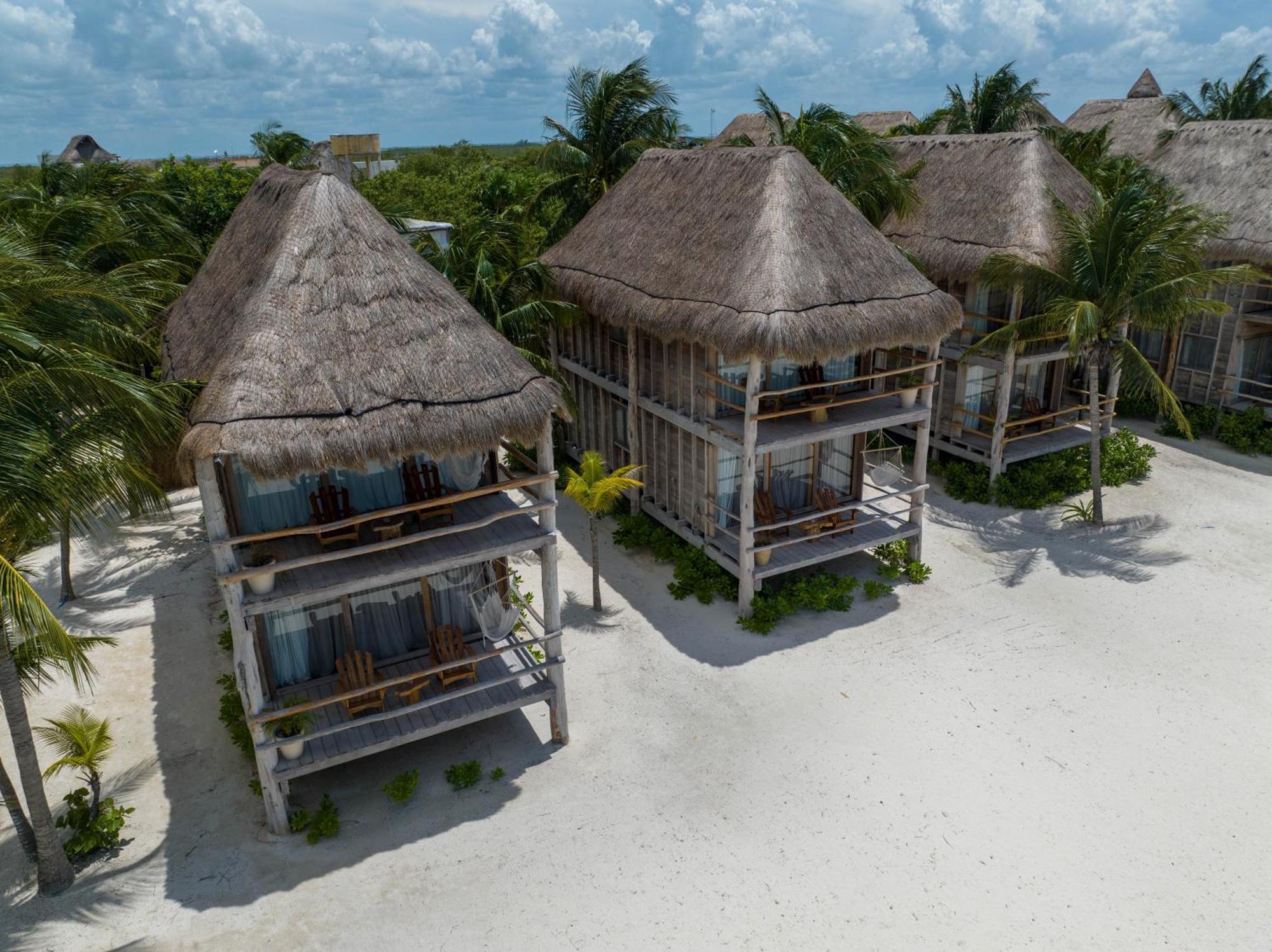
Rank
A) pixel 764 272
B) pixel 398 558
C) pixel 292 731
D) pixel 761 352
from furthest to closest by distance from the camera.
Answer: pixel 764 272 → pixel 761 352 → pixel 398 558 → pixel 292 731

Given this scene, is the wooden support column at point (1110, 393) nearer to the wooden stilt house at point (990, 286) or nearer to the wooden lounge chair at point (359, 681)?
the wooden stilt house at point (990, 286)

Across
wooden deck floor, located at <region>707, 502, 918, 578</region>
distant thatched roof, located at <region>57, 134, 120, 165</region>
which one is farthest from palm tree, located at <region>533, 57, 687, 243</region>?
distant thatched roof, located at <region>57, 134, 120, 165</region>

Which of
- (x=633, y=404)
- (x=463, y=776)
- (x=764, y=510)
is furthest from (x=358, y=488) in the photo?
(x=764, y=510)

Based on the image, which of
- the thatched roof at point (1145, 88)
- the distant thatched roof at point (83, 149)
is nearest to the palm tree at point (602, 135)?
the thatched roof at point (1145, 88)

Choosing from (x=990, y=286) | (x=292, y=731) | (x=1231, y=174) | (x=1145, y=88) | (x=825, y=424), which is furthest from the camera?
(x=1145, y=88)

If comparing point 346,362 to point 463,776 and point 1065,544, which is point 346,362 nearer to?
point 463,776

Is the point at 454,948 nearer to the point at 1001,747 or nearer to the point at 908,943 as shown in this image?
the point at 908,943
